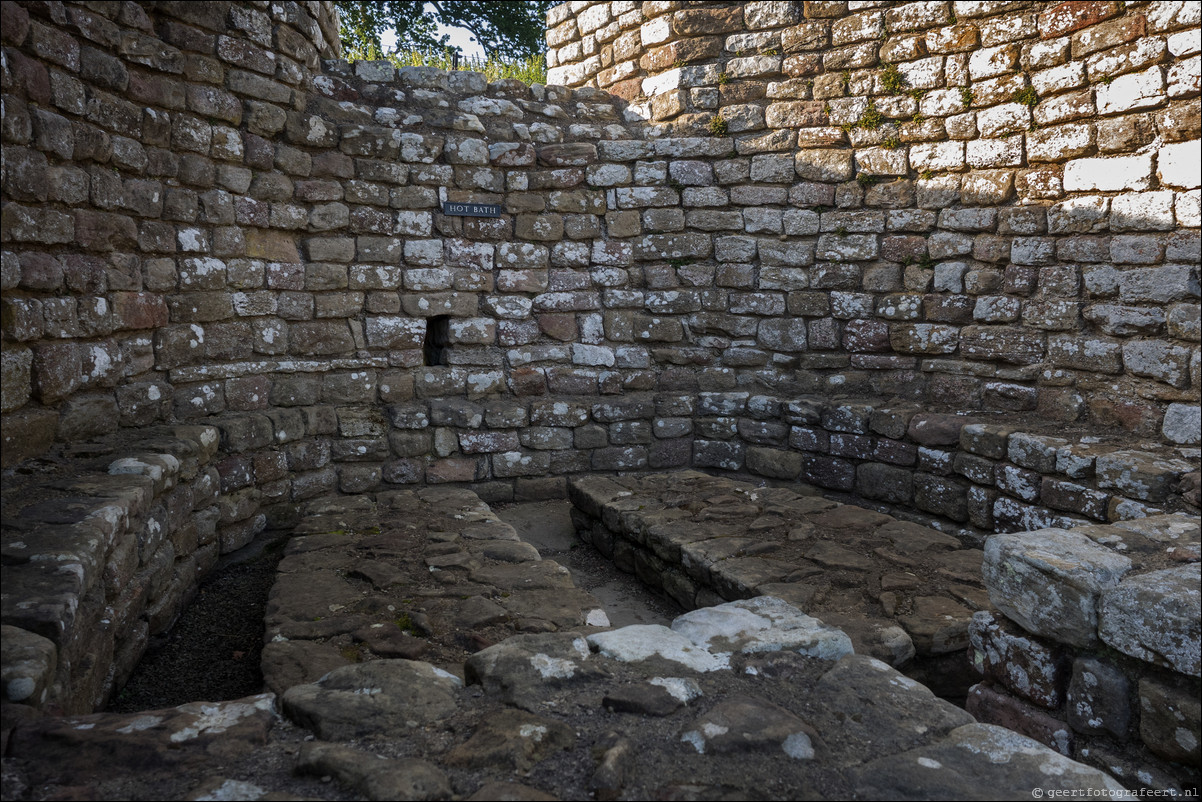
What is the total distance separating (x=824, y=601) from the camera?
328 cm

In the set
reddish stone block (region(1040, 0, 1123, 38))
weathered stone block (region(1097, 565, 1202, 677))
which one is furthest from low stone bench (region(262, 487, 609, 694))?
reddish stone block (region(1040, 0, 1123, 38))

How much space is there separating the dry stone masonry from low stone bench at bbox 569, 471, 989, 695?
27mm

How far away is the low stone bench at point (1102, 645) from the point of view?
1.98 meters

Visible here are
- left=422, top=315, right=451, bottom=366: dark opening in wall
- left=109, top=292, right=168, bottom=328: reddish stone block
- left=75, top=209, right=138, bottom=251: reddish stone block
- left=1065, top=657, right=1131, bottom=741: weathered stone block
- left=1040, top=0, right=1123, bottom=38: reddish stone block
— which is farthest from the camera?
left=422, top=315, right=451, bottom=366: dark opening in wall

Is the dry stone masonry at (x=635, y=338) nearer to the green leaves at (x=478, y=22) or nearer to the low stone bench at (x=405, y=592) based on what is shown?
the low stone bench at (x=405, y=592)

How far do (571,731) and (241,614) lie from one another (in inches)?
95.3

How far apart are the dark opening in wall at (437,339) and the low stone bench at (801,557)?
133 centimetres

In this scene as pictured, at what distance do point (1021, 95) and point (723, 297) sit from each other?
6.99 feet

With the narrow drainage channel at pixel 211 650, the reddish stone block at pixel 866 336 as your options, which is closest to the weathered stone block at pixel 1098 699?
the narrow drainage channel at pixel 211 650

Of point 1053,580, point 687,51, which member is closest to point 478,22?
point 687,51

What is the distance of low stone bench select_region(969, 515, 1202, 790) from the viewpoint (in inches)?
77.9

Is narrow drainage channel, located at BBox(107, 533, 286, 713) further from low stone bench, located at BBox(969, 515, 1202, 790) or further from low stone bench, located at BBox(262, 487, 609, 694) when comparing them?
low stone bench, located at BBox(969, 515, 1202, 790)

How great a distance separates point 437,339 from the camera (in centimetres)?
546

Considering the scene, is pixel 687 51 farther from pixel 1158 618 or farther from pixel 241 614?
pixel 1158 618
